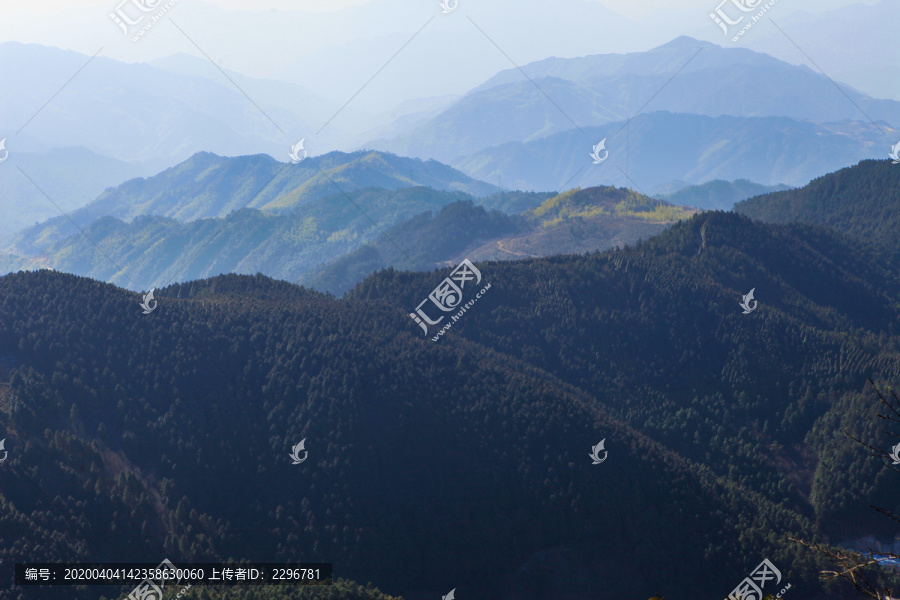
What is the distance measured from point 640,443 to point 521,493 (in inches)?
386

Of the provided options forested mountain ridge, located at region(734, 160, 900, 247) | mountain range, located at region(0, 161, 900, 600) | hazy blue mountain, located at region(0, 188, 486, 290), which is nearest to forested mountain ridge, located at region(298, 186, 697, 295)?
forested mountain ridge, located at region(734, 160, 900, 247)

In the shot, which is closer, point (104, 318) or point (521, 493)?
point (521, 493)

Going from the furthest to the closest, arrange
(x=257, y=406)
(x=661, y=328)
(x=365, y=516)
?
1. (x=661, y=328)
2. (x=257, y=406)
3. (x=365, y=516)

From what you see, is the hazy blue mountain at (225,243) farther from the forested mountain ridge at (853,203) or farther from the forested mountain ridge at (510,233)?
the forested mountain ridge at (853,203)

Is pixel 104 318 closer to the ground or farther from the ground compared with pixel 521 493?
farther from the ground

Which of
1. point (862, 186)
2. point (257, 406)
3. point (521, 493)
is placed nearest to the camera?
point (521, 493)

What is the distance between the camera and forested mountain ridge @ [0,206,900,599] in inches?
1683

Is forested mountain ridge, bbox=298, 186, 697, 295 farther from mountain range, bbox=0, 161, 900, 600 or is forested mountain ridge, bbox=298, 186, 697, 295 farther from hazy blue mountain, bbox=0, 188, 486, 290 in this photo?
mountain range, bbox=0, 161, 900, 600

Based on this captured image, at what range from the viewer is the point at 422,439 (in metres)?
51.0

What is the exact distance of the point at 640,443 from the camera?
173 ft

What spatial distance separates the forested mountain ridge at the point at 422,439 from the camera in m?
42.8

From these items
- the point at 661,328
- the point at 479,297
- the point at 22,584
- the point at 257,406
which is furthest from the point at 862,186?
the point at 22,584

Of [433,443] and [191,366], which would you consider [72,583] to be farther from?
[433,443]

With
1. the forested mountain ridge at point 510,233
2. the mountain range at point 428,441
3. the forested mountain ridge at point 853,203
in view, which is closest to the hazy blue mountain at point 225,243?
the forested mountain ridge at point 510,233
